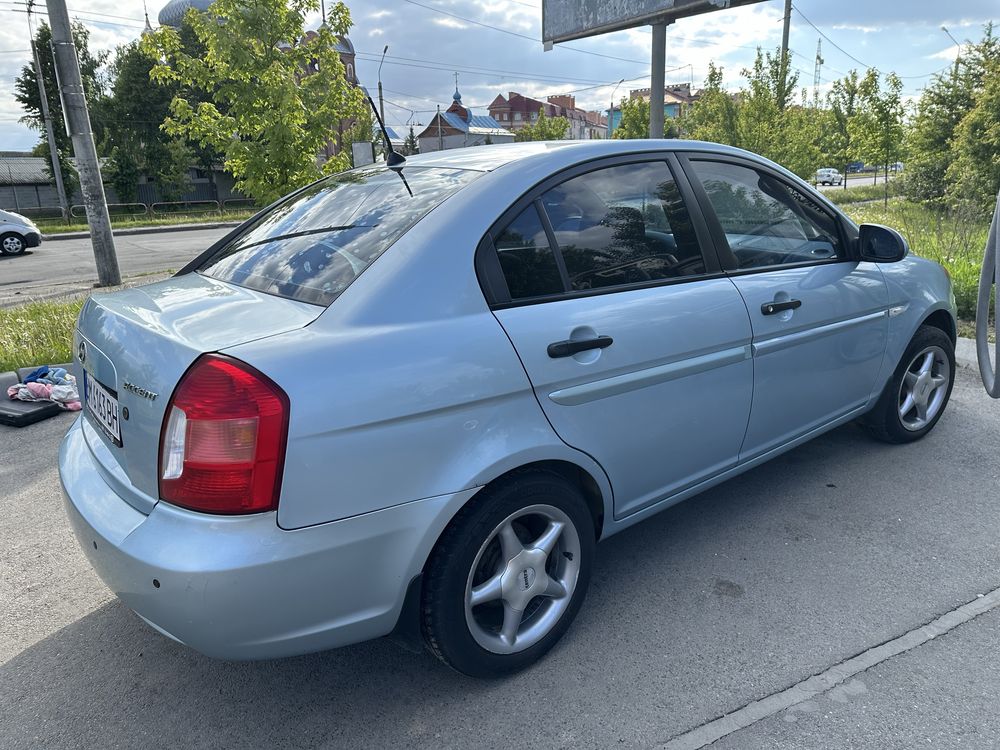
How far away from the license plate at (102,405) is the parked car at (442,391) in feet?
0.05

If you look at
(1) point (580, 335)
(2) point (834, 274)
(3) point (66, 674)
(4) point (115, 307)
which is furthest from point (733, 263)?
(3) point (66, 674)

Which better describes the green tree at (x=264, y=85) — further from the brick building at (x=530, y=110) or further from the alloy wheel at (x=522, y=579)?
the brick building at (x=530, y=110)

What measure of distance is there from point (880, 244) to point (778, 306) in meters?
0.94

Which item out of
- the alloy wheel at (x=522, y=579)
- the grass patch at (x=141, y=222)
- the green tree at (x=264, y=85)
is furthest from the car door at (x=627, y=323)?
the grass patch at (x=141, y=222)

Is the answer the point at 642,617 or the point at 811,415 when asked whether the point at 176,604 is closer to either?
the point at 642,617

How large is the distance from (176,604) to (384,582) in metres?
0.54

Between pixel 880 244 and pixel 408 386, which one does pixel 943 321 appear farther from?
pixel 408 386

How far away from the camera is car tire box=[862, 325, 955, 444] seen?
3982 mm

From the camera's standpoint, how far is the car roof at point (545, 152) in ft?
8.69

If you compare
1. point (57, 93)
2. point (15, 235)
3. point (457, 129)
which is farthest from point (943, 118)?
point (457, 129)

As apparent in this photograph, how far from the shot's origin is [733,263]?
3031mm

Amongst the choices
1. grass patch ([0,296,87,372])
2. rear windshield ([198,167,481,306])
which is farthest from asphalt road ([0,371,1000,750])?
grass patch ([0,296,87,372])

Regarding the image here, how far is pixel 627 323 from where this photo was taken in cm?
254

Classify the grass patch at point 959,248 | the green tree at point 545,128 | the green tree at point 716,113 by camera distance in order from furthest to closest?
1. the green tree at point 545,128
2. the green tree at point 716,113
3. the grass patch at point 959,248
